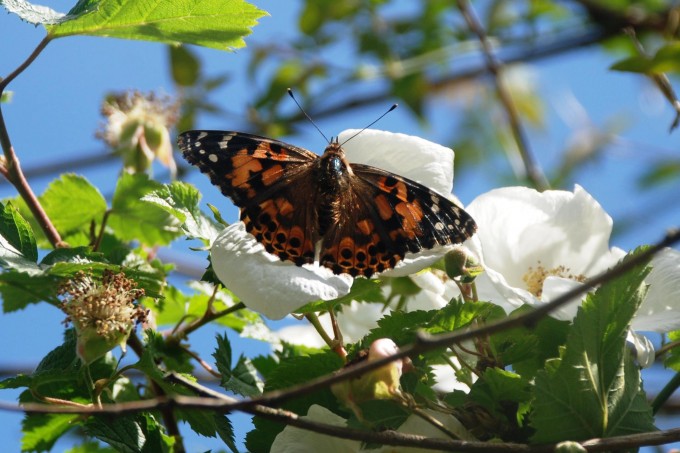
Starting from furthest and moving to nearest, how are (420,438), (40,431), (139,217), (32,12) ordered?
1. (139,217)
2. (40,431)
3. (32,12)
4. (420,438)

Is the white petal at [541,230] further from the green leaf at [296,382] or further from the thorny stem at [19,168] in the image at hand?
the thorny stem at [19,168]

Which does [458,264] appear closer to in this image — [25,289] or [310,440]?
[310,440]

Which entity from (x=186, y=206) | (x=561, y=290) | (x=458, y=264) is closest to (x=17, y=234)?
(x=186, y=206)

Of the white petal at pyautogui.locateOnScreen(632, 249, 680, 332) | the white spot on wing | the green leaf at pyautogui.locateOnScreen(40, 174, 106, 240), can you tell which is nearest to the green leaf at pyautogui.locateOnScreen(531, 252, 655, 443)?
the white petal at pyautogui.locateOnScreen(632, 249, 680, 332)

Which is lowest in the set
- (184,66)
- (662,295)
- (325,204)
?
(662,295)

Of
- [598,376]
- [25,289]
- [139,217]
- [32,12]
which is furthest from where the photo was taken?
[139,217]

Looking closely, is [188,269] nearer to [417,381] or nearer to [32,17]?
[32,17]

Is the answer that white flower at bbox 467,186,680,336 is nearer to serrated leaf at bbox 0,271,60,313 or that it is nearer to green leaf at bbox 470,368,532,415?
green leaf at bbox 470,368,532,415

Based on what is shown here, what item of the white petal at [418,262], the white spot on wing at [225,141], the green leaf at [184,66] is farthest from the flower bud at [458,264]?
the green leaf at [184,66]
